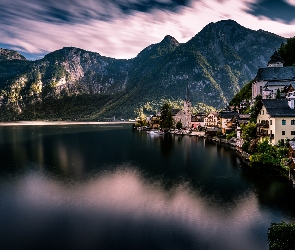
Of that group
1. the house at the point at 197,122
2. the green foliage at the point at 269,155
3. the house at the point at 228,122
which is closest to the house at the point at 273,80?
the house at the point at 228,122

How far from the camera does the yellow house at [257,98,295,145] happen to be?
62688mm

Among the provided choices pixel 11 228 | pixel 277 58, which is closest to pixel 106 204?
pixel 11 228

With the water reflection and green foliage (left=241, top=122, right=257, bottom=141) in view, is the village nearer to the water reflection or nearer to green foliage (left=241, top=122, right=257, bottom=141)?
green foliage (left=241, top=122, right=257, bottom=141)

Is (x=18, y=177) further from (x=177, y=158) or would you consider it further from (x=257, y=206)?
(x=257, y=206)

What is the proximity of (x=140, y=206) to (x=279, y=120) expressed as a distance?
129ft

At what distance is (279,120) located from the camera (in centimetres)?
6306

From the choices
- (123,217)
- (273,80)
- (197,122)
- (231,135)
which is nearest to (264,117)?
(231,135)

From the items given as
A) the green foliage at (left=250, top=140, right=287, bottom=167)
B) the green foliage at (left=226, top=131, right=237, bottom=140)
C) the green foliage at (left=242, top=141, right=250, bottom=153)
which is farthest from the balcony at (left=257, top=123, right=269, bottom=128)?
the green foliage at (left=226, top=131, right=237, bottom=140)

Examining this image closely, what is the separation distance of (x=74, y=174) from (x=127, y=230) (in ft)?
102

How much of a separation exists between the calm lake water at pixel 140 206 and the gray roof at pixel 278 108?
14.4 m

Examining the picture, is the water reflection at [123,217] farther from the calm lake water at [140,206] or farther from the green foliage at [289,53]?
the green foliage at [289,53]

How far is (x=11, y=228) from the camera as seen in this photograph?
1319 inches

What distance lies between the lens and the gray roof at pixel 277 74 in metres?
116

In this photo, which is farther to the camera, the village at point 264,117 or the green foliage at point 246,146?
the green foliage at point 246,146
